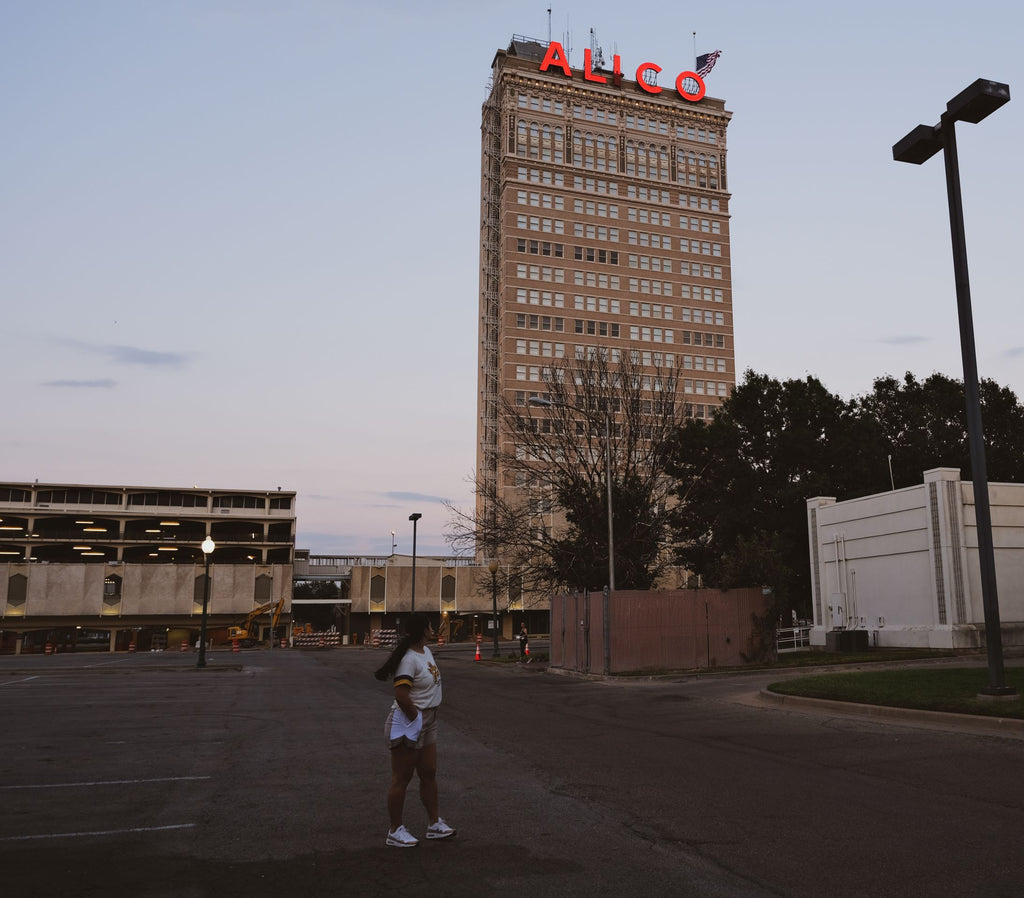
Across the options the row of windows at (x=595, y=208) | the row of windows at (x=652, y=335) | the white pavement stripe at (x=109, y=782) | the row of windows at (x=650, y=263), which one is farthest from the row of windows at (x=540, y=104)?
the white pavement stripe at (x=109, y=782)

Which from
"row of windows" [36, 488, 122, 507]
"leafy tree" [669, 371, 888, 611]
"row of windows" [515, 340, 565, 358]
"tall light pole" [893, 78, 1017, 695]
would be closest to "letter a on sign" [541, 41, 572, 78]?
"row of windows" [515, 340, 565, 358]

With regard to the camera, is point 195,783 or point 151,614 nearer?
point 195,783

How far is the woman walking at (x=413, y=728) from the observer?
6680 mm

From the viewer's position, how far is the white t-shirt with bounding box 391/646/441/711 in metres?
6.87

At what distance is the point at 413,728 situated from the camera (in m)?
6.77

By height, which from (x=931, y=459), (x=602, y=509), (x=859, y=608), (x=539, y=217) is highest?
(x=539, y=217)

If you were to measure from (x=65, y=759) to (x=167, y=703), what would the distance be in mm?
8441

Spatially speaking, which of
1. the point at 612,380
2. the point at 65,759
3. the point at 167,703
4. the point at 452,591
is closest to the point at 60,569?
the point at 452,591

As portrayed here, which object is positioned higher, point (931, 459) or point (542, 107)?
point (542, 107)

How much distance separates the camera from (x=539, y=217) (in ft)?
375

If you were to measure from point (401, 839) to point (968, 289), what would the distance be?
1392cm

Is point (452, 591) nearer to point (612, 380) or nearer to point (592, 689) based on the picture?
point (612, 380)

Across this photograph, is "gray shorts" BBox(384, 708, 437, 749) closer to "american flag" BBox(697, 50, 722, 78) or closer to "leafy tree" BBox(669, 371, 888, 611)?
"leafy tree" BBox(669, 371, 888, 611)

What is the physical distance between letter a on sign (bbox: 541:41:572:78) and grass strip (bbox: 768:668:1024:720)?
111 m
